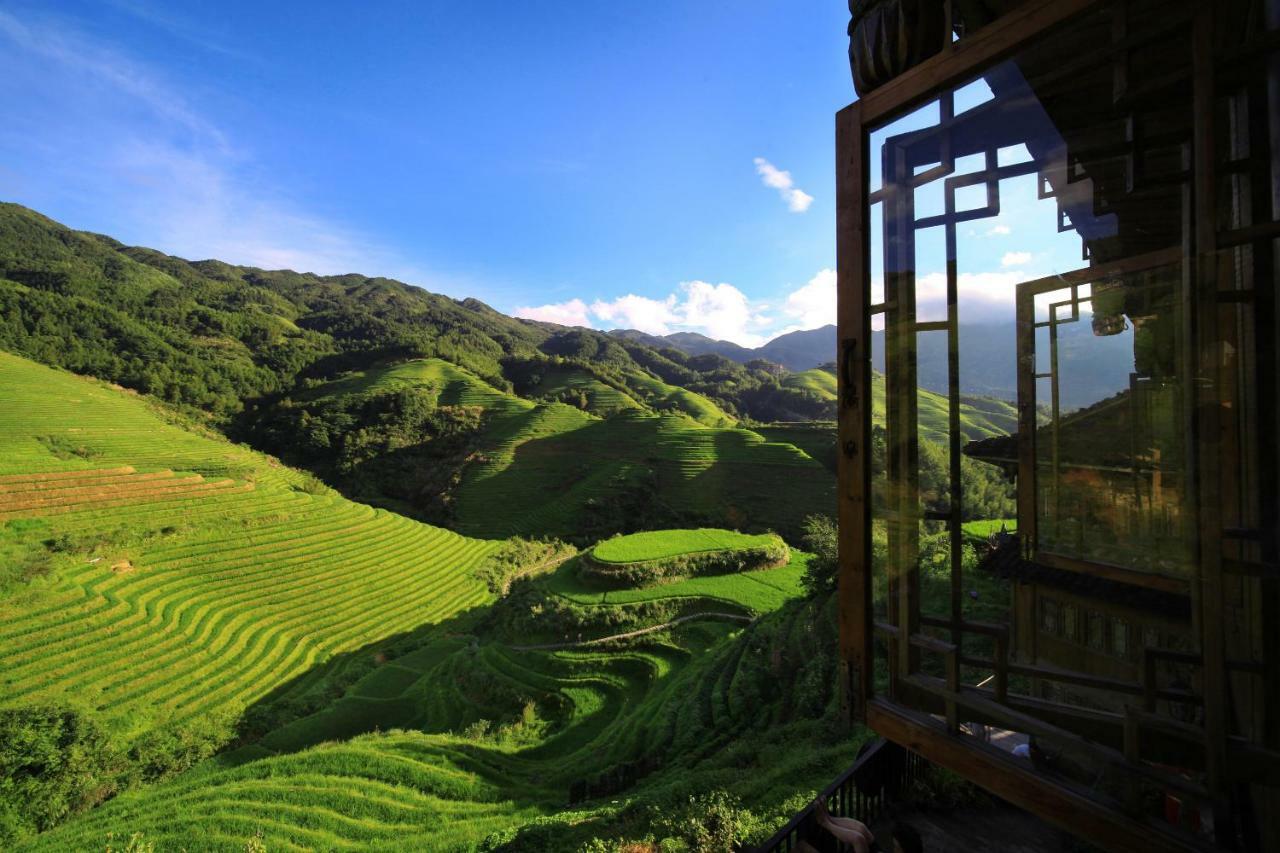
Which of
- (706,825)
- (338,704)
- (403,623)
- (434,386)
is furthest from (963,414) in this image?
(434,386)

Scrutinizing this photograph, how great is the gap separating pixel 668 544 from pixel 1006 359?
59.8ft

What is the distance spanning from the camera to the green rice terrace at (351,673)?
7.80 meters

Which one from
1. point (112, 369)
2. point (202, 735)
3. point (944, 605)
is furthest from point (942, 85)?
point (112, 369)

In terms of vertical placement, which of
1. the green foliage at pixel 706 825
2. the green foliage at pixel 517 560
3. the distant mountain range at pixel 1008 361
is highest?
the distant mountain range at pixel 1008 361

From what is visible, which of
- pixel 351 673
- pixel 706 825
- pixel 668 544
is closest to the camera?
pixel 706 825

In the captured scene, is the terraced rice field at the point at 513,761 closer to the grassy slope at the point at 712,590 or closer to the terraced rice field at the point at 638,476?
the grassy slope at the point at 712,590

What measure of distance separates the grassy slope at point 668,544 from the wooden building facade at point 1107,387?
16289 mm

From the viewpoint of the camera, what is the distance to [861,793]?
3750 millimetres

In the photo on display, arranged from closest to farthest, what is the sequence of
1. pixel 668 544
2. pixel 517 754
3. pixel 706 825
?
pixel 706 825, pixel 517 754, pixel 668 544

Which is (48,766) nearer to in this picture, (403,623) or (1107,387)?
(403,623)

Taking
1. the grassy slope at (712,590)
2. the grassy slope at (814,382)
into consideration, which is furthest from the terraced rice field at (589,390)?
the grassy slope at (712,590)

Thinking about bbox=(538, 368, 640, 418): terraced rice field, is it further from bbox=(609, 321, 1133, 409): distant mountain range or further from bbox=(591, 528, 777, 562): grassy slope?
bbox=(609, 321, 1133, 409): distant mountain range

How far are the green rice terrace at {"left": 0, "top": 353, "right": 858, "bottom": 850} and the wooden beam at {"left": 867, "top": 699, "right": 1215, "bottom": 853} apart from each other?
3.25 meters

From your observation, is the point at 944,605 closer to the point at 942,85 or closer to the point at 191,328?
the point at 942,85
